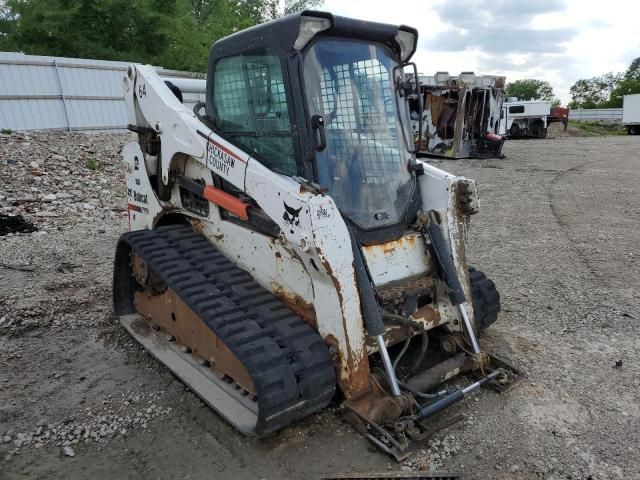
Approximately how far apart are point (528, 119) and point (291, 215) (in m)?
27.5

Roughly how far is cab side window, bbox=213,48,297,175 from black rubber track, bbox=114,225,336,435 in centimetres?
79

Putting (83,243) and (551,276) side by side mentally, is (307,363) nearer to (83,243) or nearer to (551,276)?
(551,276)

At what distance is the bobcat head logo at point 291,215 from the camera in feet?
8.85

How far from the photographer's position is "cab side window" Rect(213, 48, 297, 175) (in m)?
3.04

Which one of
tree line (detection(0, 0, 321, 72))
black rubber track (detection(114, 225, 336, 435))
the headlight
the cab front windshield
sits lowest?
black rubber track (detection(114, 225, 336, 435))

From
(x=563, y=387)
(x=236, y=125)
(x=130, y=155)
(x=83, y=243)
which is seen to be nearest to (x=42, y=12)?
(x=83, y=243)

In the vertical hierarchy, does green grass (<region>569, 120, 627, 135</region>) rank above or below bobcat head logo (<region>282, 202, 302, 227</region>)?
below

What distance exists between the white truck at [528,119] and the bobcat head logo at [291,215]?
26.5 metres

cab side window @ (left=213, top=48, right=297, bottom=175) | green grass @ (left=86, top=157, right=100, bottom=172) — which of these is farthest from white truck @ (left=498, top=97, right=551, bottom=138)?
cab side window @ (left=213, top=48, right=297, bottom=175)

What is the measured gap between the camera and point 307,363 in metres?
2.69

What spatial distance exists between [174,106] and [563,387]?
128 inches

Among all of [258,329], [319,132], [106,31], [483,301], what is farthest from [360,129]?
[106,31]

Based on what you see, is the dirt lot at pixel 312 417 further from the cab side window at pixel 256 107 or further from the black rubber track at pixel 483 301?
the cab side window at pixel 256 107

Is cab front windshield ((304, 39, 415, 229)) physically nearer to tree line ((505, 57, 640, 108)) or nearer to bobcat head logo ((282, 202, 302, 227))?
bobcat head logo ((282, 202, 302, 227))
